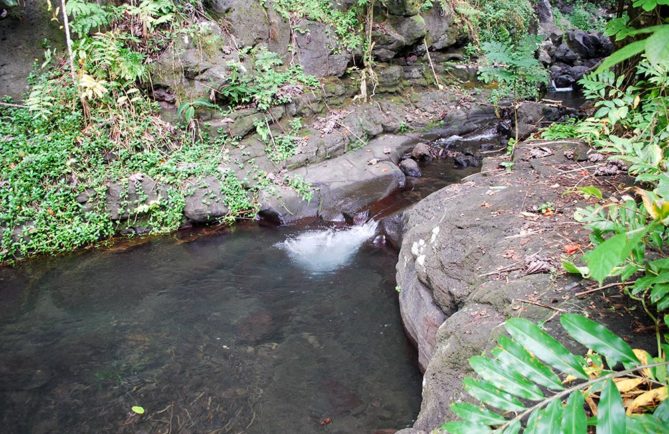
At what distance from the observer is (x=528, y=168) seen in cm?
477

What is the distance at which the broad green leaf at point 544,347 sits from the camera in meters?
1.22

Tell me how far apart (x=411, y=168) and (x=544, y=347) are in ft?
25.3

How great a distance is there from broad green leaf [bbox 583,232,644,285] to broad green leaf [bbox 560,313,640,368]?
210 millimetres

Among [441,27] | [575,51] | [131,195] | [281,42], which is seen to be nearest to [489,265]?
[131,195]

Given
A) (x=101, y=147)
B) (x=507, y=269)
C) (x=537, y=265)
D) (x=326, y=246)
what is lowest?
(x=326, y=246)

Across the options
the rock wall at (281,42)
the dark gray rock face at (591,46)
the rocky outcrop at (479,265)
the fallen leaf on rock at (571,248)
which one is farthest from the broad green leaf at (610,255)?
the dark gray rock face at (591,46)

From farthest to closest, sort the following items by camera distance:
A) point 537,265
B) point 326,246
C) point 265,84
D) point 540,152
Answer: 1. point 265,84
2. point 326,246
3. point 540,152
4. point 537,265

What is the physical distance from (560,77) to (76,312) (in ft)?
54.2

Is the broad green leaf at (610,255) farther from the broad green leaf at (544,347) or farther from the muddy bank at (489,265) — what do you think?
the muddy bank at (489,265)

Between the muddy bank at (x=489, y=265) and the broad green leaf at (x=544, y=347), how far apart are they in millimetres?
1017

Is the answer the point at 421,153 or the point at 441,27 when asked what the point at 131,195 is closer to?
the point at 421,153

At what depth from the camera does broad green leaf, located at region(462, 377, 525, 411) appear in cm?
121

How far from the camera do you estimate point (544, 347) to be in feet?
4.21

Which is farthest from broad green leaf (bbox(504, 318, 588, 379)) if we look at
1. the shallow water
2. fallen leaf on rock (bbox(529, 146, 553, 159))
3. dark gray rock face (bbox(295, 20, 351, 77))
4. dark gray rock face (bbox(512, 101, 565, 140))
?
dark gray rock face (bbox(295, 20, 351, 77))
